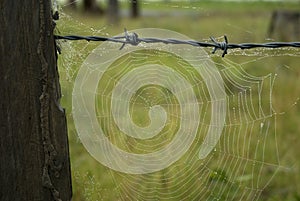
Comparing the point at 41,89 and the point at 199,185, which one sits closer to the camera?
the point at 41,89

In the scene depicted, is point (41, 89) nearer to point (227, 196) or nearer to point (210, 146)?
point (210, 146)

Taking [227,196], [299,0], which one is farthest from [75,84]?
[299,0]

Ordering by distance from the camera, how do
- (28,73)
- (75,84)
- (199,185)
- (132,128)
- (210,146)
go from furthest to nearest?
(199,185) → (132,128) → (210,146) → (75,84) → (28,73)

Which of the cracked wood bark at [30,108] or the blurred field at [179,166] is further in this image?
the blurred field at [179,166]

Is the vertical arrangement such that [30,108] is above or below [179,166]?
above

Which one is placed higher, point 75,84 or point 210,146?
point 75,84

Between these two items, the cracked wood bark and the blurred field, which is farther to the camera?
the blurred field

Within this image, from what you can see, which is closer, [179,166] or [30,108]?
[30,108]

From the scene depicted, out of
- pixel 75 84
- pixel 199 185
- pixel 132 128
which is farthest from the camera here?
pixel 199 185
